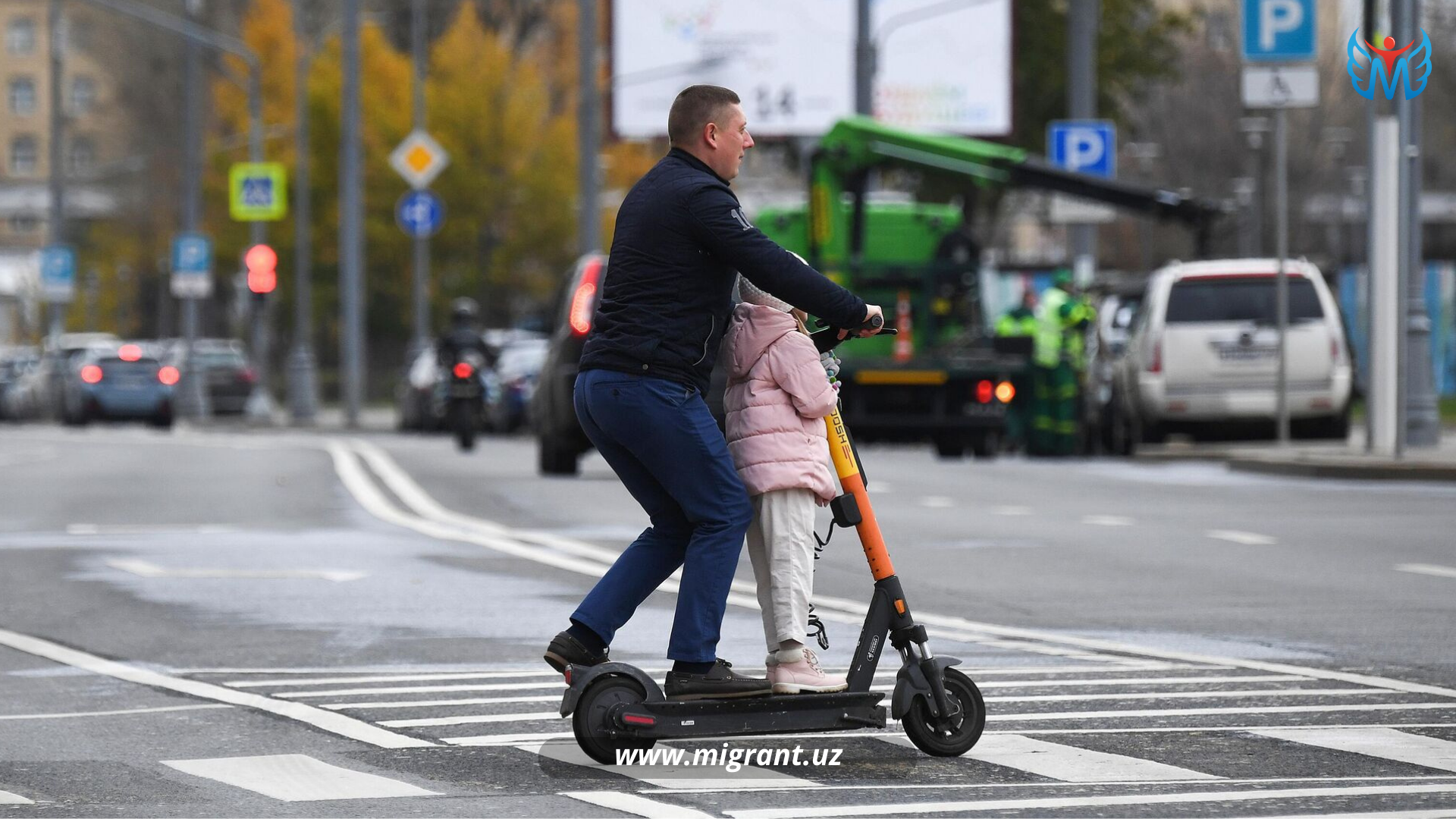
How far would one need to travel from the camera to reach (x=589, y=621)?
7.20 meters

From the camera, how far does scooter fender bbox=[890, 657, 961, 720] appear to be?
6.94 metres

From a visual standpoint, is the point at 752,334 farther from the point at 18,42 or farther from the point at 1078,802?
the point at 18,42

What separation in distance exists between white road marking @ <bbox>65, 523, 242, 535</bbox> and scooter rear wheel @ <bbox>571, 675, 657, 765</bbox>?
31.8 ft

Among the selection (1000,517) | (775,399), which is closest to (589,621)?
(775,399)

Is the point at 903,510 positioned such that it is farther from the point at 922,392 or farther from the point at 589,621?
the point at 589,621

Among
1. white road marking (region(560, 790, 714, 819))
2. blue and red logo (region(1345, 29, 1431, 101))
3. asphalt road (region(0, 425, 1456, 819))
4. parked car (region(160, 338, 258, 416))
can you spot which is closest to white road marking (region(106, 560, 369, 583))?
asphalt road (region(0, 425, 1456, 819))

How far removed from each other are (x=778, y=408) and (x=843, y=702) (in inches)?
30.3

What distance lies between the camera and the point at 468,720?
7910 mm

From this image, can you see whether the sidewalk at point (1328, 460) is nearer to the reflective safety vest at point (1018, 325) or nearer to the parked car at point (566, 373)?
the reflective safety vest at point (1018, 325)

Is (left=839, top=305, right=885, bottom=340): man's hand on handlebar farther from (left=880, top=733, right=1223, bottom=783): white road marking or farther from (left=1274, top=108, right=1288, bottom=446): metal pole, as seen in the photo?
(left=1274, top=108, right=1288, bottom=446): metal pole

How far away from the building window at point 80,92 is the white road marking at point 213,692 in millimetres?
122201

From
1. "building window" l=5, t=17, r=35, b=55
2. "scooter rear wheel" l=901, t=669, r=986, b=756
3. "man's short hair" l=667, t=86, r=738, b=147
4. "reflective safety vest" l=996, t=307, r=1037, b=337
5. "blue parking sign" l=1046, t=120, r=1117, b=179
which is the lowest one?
"scooter rear wheel" l=901, t=669, r=986, b=756

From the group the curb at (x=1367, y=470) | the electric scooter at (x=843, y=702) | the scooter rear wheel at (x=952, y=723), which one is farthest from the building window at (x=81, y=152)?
the scooter rear wheel at (x=952, y=723)

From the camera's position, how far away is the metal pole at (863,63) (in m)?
38.1
